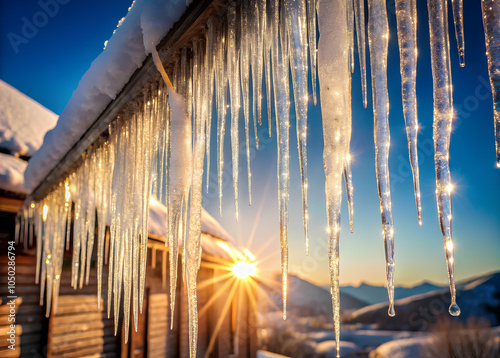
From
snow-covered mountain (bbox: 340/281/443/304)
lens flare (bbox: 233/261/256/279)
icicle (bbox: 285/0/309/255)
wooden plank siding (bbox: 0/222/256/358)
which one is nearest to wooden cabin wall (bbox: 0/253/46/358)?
wooden plank siding (bbox: 0/222/256/358)

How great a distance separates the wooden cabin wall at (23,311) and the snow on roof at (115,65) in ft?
12.2

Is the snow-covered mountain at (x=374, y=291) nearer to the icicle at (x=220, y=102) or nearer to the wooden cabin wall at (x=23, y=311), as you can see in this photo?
the wooden cabin wall at (x=23, y=311)

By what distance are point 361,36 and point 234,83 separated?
0.69 m

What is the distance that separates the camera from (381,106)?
97 centimetres

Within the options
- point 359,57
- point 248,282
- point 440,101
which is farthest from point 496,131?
point 248,282

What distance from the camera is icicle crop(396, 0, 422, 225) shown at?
91cm

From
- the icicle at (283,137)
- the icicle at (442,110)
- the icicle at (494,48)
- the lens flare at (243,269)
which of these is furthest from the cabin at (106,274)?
the icicle at (494,48)

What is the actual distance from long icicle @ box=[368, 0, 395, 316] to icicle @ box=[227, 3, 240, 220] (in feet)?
2.10

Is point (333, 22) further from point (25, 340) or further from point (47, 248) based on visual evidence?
point (25, 340)

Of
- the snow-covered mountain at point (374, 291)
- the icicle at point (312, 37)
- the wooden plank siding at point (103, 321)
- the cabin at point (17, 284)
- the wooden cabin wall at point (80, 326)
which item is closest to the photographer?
the icicle at point (312, 37)

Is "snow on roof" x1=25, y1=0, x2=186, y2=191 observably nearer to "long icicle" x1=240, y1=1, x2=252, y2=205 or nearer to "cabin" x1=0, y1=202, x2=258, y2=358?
"long icicle" x1=240, y1=1, x2=252, y2=205

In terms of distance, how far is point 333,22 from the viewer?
3.45 ft

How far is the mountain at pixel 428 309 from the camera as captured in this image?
43688mm

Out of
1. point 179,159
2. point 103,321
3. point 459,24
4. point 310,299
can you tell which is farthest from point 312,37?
point 310,299
